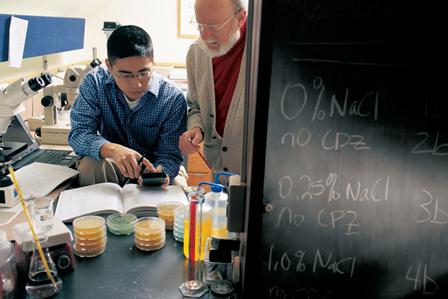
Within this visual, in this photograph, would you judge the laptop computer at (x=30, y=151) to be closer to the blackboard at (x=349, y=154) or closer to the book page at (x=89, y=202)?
the book page at (x=89, y=202)

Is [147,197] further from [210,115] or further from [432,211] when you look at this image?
[432,211]

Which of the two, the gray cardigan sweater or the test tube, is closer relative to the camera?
the test tube

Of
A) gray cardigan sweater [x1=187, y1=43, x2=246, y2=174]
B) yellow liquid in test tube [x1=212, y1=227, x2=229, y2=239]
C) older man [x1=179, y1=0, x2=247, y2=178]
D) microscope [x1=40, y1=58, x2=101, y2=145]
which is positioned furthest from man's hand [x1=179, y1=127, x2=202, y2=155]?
microscope [x1=40, y1=58, x2=101, y2=145]

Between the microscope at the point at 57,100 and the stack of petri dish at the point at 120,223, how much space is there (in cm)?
105

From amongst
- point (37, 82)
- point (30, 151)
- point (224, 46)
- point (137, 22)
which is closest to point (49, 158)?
point (30, 151)

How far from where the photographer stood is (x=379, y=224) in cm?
88

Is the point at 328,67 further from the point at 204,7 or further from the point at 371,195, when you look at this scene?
the point at 204,7

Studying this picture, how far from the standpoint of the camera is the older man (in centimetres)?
158

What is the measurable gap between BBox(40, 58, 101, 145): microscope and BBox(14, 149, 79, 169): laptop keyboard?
17cm

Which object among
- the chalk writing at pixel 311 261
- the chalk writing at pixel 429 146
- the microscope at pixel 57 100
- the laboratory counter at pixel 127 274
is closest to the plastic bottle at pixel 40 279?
the laboratory counter at pixel 127 274

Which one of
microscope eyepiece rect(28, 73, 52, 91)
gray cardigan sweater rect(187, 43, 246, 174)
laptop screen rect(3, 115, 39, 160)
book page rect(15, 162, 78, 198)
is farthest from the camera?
laptop screen rect(3, 115, 39, 160)

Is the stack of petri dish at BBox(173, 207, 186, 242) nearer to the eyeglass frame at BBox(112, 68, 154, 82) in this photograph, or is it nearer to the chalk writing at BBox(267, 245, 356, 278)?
the chalk writing at BBox(267, 245, 356, 278)

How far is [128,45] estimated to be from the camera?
1.62 metres

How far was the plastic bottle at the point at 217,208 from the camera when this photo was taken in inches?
42.8
